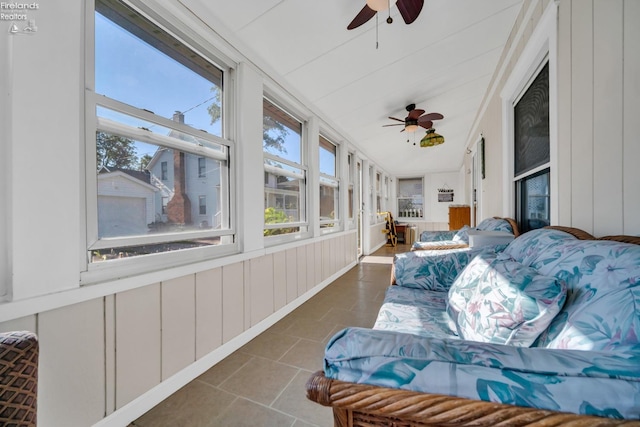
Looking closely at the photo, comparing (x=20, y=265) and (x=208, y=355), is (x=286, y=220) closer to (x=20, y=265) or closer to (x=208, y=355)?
(x=208, y=355)

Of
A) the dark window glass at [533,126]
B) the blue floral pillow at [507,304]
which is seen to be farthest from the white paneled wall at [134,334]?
the dark window glass at [533,126]

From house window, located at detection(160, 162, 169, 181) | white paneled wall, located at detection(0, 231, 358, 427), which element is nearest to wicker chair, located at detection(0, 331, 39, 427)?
white paneled wall, located at detection(0, 231, 358, 427)

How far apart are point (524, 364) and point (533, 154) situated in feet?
7.12

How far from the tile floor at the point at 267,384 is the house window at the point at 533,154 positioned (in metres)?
1.68

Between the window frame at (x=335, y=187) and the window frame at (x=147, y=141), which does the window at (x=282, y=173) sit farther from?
the window frame at (x=335, y=187)

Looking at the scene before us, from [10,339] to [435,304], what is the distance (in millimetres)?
1738

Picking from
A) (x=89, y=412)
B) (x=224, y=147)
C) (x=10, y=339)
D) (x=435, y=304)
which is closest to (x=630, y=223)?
(x=435, y=304)

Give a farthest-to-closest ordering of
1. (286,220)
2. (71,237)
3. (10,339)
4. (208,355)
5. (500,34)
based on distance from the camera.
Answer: (286,220)
(500,34)
(208,355)
(71,237)
(10,339)

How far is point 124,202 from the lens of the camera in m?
1.32

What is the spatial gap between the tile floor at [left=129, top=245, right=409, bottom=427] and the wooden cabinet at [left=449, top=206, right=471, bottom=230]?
362 centimetres

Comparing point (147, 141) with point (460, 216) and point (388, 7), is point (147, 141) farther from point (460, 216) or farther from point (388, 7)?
point (460, 216)

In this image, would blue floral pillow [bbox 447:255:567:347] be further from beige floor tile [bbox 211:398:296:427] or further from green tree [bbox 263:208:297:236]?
green tree [bbox 263:208:297:236]

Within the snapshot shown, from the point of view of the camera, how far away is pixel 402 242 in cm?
777

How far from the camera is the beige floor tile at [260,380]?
1426mm
